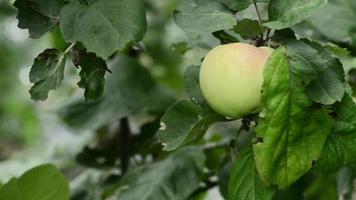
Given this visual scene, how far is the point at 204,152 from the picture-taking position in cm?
133

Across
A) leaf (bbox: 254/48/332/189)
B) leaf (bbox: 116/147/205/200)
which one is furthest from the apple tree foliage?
leaf (bbox: 116/147/205/200)

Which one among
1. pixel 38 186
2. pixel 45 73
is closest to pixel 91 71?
pixel 45 73

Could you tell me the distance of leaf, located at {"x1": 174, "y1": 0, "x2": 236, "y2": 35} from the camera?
80cm

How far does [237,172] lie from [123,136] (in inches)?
26.3

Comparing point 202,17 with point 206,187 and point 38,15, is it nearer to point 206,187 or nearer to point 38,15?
point 38,15

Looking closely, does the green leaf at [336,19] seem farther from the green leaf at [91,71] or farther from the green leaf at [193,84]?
the green leaf at [91,71]

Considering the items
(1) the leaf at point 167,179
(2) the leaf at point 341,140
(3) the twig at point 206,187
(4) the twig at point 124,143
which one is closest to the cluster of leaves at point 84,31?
(2) the leaf at point 341,140

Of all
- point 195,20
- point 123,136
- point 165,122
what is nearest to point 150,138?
point 123,136

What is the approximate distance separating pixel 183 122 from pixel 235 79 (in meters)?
0.15

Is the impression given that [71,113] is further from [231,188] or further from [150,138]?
[231,188]

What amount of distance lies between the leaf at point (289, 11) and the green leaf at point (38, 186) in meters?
0.35

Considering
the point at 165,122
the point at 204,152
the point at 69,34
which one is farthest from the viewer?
the point at 204,152

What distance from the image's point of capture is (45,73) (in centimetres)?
80

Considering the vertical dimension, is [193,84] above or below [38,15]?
below
